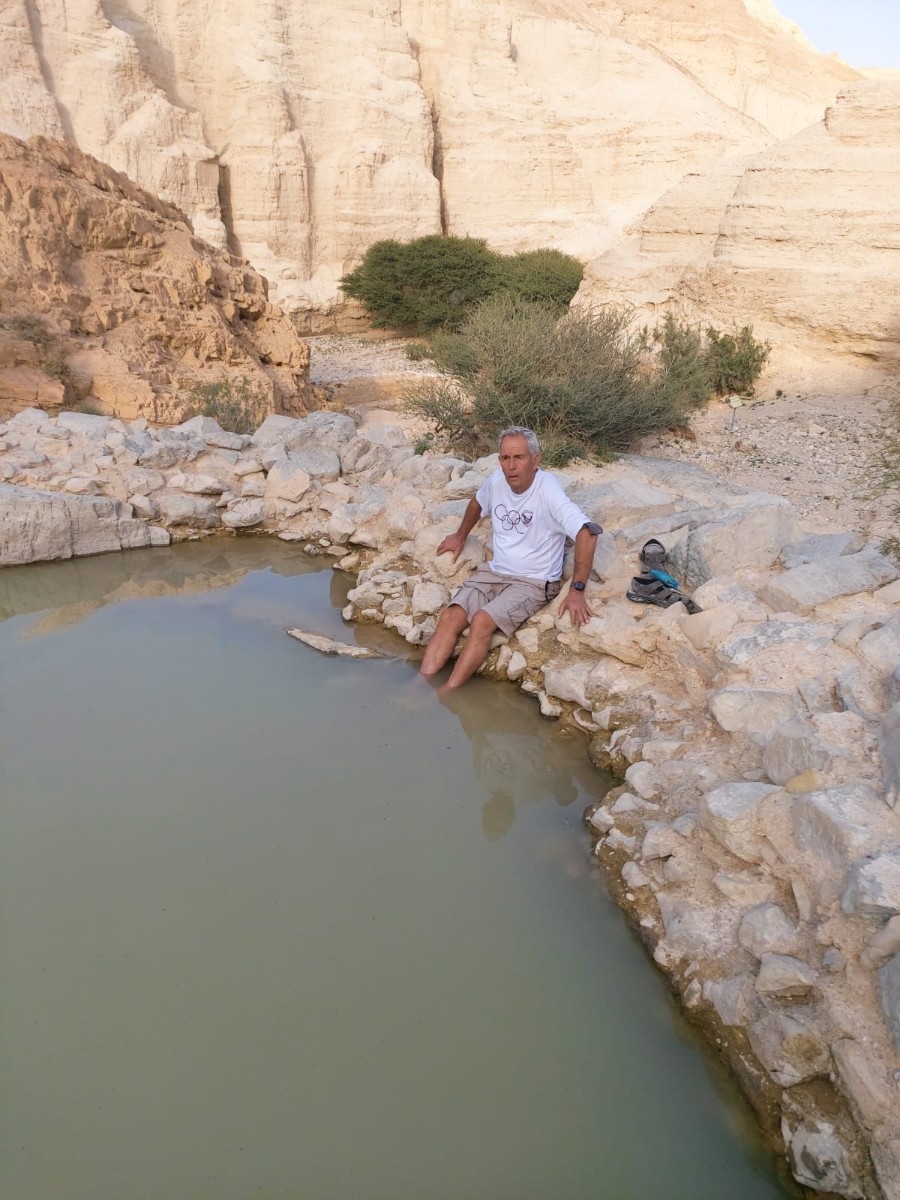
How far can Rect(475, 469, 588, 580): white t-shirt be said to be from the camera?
382 centimetres

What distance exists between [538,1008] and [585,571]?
2.02 m

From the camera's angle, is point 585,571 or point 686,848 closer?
point 686,848

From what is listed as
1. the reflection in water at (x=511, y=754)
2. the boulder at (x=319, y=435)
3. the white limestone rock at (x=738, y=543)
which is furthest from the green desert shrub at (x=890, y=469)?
the boulder at (x=319, y=435)

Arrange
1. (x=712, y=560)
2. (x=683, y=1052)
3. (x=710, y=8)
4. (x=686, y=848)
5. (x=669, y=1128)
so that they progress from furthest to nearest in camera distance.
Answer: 1. (x=710, y=8)
2. (x=712, y=560)
3. (x=686, y=848)
4. (x=683, y=1052)
5. (x=669, y=1128)

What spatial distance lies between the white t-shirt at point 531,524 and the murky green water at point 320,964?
69 cm

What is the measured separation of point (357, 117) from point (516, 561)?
1978 centimetres

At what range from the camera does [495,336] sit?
7059 millimetres

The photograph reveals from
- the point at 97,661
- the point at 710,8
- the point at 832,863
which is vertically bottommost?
the point at 97,661

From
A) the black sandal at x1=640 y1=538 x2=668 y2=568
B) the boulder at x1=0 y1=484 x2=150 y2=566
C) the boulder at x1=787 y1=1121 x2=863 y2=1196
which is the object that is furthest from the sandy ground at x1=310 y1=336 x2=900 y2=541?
the boulder at x1=0 y1=484 x2=150 y2=566

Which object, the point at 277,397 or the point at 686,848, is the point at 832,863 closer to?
the point at 686,848

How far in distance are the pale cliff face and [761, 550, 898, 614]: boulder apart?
55.8 feet

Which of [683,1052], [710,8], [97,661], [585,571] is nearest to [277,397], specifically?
[97,661]

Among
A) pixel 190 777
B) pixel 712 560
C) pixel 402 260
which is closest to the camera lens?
pixel 190 777

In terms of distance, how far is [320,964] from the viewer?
244cm
